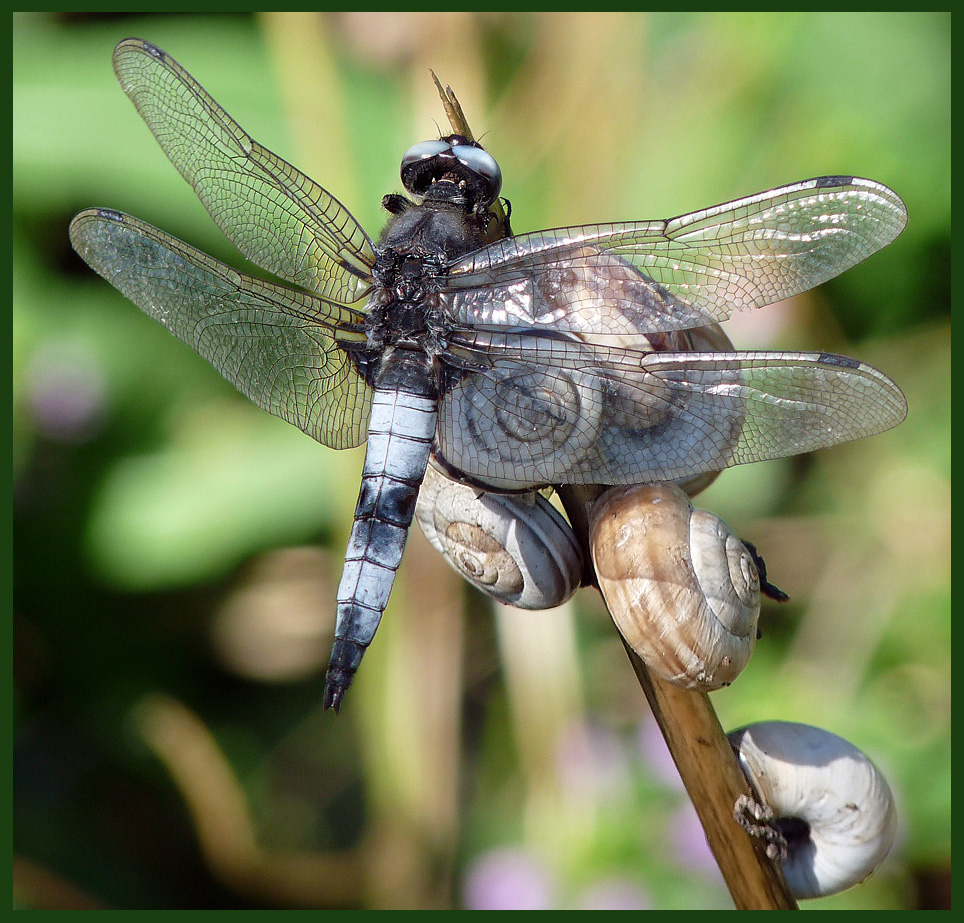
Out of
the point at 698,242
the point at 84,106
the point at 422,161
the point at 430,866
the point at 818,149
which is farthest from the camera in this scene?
the point at 84,106

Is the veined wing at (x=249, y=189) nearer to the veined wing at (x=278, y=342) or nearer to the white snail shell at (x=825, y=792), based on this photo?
the veined wing at (x=278, y=342)

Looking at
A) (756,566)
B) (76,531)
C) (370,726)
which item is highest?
(76,531)

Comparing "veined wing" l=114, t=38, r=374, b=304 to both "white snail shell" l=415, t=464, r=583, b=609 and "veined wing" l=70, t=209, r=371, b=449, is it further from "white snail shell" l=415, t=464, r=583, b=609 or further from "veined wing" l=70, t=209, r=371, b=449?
"white snail shell" l=415, t=464, r=583, b=609

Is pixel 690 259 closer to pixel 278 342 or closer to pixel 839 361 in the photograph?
pixel 839 361

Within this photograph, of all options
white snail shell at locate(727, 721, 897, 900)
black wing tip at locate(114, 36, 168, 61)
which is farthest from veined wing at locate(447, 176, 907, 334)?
black wing tip at locate(114, 36, 168, 61)

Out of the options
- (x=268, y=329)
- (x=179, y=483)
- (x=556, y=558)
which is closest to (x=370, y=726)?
(x=179, y=483)

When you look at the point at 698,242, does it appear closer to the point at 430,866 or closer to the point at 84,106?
the point at 430,866
